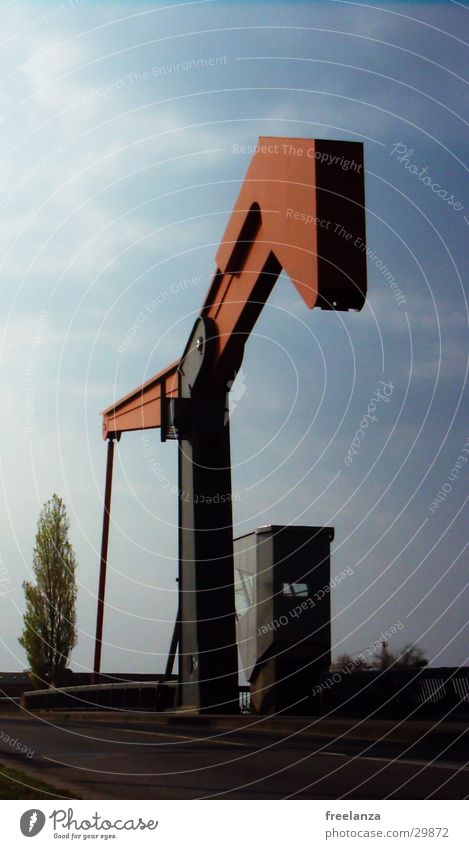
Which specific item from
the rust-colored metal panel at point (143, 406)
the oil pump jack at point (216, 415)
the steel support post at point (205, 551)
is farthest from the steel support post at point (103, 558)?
the steel support post at point (205, 551)

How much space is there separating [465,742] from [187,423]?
30.5 ft

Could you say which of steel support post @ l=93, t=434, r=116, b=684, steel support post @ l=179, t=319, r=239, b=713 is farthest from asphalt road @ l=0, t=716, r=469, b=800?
steel support post @ l=93, t=434, r=116, b=684

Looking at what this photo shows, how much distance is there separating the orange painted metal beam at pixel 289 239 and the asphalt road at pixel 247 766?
509 centimetres

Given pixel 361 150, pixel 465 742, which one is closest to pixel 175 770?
pixel 465 742

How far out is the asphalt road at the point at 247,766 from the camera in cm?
776

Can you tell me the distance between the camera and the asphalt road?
776cm

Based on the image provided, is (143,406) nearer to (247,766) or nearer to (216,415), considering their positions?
(216,415)

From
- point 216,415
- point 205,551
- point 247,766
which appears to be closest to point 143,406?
point 216,415
